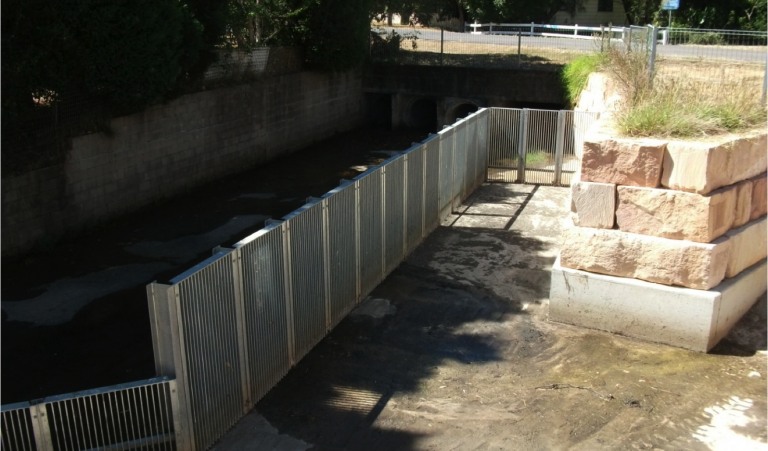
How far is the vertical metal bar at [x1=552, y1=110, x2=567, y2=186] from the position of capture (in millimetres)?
14872

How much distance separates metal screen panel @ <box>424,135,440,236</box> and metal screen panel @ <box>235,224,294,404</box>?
15.4 ft

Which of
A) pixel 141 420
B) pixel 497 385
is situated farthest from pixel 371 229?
pixel 141 420

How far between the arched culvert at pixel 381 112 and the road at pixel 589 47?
265 centimetres

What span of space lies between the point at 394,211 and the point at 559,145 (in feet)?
20.1

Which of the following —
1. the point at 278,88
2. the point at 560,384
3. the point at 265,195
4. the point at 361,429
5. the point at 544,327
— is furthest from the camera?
the point at 278,88

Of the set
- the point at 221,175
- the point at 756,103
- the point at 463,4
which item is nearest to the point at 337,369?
the point at 756,103

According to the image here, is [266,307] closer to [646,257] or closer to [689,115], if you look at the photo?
[646,257]

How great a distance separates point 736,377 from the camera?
292 inches

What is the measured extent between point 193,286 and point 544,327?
4.49m

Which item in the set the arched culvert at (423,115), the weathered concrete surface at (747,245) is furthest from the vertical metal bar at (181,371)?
the arched culvert at (423,115)

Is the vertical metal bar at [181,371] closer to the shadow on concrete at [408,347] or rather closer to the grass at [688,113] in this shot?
the shadow on concrete at [408,347]

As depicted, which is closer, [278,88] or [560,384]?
[560,384]

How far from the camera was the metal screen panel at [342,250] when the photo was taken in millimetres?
8398

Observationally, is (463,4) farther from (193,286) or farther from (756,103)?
(193,286)
